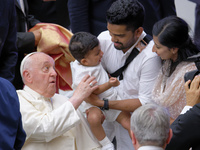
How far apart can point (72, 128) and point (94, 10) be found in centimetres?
146

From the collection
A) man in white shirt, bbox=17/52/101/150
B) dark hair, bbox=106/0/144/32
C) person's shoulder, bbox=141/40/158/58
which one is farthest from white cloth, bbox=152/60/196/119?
man in white shirt, bbox=17/52/101/150

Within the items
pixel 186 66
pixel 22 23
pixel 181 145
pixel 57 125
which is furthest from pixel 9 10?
pixel 181 145

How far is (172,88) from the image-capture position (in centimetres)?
294

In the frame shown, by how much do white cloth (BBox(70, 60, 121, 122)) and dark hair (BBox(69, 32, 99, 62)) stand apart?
105mm

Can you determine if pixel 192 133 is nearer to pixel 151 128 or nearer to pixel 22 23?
pixel 151 128

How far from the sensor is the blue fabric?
2.00m

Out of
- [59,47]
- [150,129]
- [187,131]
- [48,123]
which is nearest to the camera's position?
[150,129]

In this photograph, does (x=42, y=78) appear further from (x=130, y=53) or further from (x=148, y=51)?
(x=148, y=51)

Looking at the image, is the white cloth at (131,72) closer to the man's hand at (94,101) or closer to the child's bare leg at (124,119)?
the child's bare leg at (124,119)

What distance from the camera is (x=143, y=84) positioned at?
317 centimetres

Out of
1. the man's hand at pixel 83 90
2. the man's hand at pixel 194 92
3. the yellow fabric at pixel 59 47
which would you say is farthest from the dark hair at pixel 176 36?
the yellow fabric at pixel 59 47

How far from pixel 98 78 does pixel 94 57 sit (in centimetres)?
20

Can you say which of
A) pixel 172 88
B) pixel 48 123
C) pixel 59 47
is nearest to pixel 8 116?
pixel 48 123

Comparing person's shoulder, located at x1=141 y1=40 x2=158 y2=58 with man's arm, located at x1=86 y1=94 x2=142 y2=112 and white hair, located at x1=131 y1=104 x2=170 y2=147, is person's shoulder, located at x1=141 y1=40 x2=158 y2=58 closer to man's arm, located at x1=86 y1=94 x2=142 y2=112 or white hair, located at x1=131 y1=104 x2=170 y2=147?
man's arm, located at x1=86 y1=94 x2=142 y2=112
